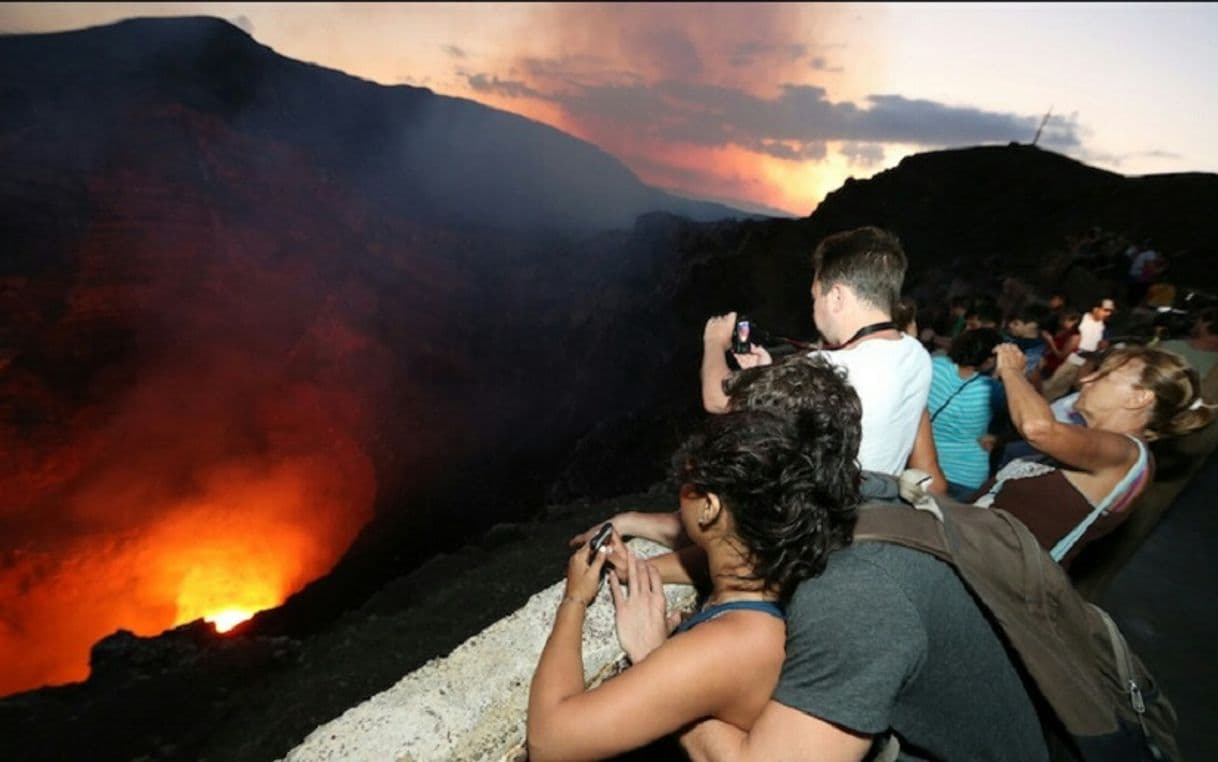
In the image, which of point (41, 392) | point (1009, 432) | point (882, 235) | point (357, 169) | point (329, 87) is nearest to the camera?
point (882, 235)

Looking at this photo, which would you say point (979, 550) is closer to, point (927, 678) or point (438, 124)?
point (927, 678)

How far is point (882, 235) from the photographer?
2.22m

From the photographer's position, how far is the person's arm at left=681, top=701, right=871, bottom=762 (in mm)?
1104

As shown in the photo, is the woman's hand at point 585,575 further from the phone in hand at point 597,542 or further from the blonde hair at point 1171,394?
the blonde hair at point 1171,394

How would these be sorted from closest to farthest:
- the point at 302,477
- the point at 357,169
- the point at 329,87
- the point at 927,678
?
the point at 927,678 < the point at 302,477 < the point at 357,169 < the point at 329,87

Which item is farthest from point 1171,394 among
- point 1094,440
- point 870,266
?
point 870,266

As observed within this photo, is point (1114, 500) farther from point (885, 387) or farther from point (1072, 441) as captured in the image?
point (885, 387)

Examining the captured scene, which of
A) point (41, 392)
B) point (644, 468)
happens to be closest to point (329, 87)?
point (41, 392)

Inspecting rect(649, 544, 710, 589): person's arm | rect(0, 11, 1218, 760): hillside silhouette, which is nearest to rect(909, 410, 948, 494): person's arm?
rect(649, 544, 710, 589): person's arm

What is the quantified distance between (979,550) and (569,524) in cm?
548

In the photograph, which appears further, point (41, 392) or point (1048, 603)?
point (41, 392)

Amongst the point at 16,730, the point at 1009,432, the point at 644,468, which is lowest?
the point at 644,468

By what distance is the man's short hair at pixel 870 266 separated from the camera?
2.16m

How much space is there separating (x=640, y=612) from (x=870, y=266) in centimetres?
153
